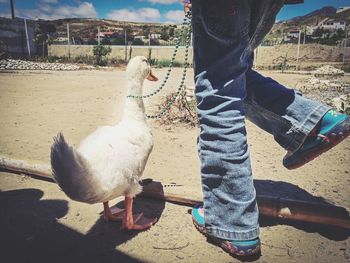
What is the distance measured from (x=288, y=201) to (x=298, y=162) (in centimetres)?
29

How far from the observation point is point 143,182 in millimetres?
2512

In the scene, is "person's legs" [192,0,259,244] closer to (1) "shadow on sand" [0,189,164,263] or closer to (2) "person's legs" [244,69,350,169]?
(2) "person's legs" [244,69,350,169]

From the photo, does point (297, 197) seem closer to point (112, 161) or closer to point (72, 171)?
point (112, 161)

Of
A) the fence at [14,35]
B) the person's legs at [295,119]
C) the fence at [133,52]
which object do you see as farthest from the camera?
the fence at [133,52]

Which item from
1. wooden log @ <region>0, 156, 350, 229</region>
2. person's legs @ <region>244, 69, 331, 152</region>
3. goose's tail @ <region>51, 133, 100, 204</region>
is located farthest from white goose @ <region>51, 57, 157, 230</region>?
person's legs @ <region>244, 69, 331, 152</region>

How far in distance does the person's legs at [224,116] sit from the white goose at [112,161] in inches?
22.5

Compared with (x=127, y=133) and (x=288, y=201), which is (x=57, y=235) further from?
(x=288, y=201)

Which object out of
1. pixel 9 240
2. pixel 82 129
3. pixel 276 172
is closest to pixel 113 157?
pixel 9 240

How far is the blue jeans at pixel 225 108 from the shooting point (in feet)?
5.33

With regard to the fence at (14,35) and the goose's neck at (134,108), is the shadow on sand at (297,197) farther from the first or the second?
the fence at (14,35)

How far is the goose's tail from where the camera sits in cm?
163

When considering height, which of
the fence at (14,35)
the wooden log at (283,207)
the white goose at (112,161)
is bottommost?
the wooden log at (283,207)

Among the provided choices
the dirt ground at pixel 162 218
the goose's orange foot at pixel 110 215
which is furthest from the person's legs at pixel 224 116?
Answer: the goose's orange foot at pixel 110 215

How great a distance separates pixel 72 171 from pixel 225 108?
0.95m
